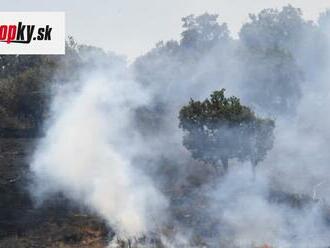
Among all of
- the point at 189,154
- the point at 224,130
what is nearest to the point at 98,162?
the point at 224,130

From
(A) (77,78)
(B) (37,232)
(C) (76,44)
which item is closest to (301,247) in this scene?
(B) (37,232)

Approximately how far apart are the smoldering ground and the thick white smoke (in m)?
0.08

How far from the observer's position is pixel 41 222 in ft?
90.2

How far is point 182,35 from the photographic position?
65.5m

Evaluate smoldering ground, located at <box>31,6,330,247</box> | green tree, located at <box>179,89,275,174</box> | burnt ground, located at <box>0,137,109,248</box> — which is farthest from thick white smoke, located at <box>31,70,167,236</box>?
green tree, located at <box>179,89,275,174</box>

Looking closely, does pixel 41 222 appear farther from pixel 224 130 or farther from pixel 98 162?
pixel 224 130

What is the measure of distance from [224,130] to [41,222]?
12.0m

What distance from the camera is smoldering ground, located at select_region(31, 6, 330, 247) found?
90.0 feet

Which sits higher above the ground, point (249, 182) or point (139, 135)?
point (139, 135)

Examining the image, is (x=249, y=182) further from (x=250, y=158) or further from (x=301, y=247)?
(x=301, y=247)

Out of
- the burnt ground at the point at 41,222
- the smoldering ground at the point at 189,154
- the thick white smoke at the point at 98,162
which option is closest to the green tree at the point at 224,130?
the smoldering ground at the point at 189,154

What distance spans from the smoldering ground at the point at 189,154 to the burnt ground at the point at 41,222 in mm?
760

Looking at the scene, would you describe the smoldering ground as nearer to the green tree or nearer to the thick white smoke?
the thick white smoke

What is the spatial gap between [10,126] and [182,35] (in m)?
28.0
